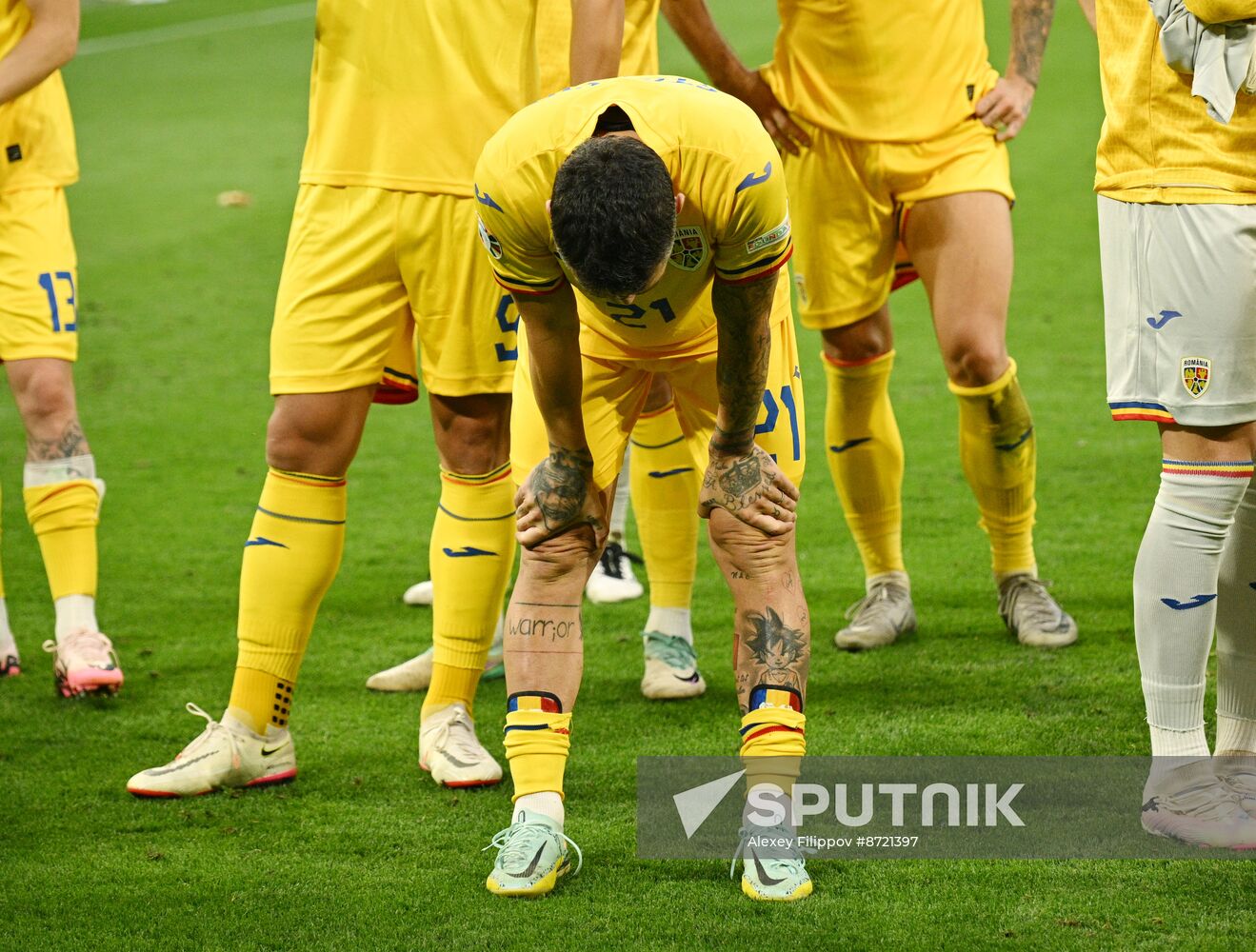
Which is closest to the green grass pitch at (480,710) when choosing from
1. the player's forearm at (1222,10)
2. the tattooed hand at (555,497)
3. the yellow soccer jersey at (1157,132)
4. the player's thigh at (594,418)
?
the tattooed hand at (555,497)

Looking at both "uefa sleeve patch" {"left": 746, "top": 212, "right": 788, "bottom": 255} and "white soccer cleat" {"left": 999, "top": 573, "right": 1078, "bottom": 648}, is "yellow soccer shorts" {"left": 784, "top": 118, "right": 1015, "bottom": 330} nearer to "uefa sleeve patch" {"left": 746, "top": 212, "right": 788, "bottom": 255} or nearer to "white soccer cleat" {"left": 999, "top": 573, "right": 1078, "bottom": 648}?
"white soccer cleat" {"left": 999, "top": 573, "right": 1078, "bottom": 648}

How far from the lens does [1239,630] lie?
3.29 meters

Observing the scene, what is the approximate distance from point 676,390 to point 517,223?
65 centimetres

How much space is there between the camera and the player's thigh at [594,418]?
3221 mm

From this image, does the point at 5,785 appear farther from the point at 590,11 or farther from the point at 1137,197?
the point at 1137,197

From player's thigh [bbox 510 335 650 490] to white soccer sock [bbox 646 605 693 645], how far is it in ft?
3.52

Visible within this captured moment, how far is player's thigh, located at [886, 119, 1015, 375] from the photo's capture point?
14.0 ft

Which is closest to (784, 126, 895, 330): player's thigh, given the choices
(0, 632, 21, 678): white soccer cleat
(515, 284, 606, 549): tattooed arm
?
(515, 284, 606, 549): tattooed arm

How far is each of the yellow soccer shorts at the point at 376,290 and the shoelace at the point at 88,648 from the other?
119 cm

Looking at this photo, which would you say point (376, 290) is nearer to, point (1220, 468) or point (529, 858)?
point (529, 858)

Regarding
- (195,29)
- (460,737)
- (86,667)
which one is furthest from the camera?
(195,29)

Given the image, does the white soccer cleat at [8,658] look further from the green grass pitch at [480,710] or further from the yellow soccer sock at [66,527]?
the yellow soccer sock at [66,527]

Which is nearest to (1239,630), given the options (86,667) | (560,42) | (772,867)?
(772,867)

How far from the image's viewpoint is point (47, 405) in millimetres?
4480
